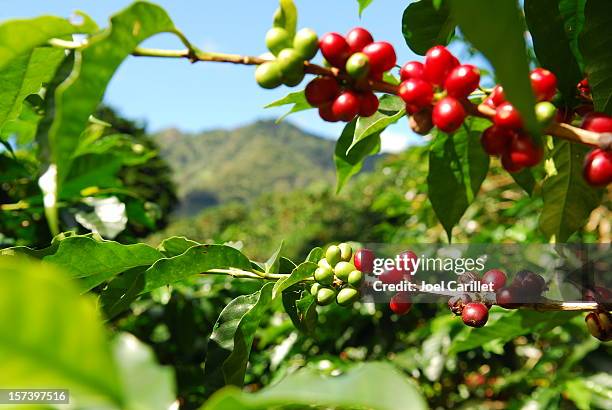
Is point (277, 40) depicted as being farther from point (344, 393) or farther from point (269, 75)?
point (344, 393)

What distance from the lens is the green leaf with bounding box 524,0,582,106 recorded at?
3.09ft

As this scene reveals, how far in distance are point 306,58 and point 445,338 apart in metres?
2.57

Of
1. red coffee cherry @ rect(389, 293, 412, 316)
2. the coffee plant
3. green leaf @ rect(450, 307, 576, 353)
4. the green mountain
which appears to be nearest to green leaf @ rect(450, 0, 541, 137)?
the coffee plant

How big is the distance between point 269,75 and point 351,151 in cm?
50

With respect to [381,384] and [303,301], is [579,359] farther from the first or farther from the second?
[381,384]

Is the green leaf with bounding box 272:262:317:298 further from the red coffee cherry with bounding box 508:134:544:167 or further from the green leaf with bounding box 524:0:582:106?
the green leaf with bounding box 524:0:582:106

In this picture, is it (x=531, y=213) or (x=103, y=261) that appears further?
(x=531, y=213)

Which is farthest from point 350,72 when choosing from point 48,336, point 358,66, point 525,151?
point 48,336

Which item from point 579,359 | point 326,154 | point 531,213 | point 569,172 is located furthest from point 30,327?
point 326,154

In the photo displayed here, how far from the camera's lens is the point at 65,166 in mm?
605

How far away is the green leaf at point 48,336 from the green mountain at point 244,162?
89916 millimetres

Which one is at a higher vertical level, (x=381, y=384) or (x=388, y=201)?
(x=381, y=384)

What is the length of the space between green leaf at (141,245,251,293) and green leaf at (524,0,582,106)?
626 millimetres

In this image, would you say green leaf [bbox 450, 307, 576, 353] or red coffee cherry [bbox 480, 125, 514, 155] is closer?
red coffee cherry [bbox 480, 125, 514, 155]
